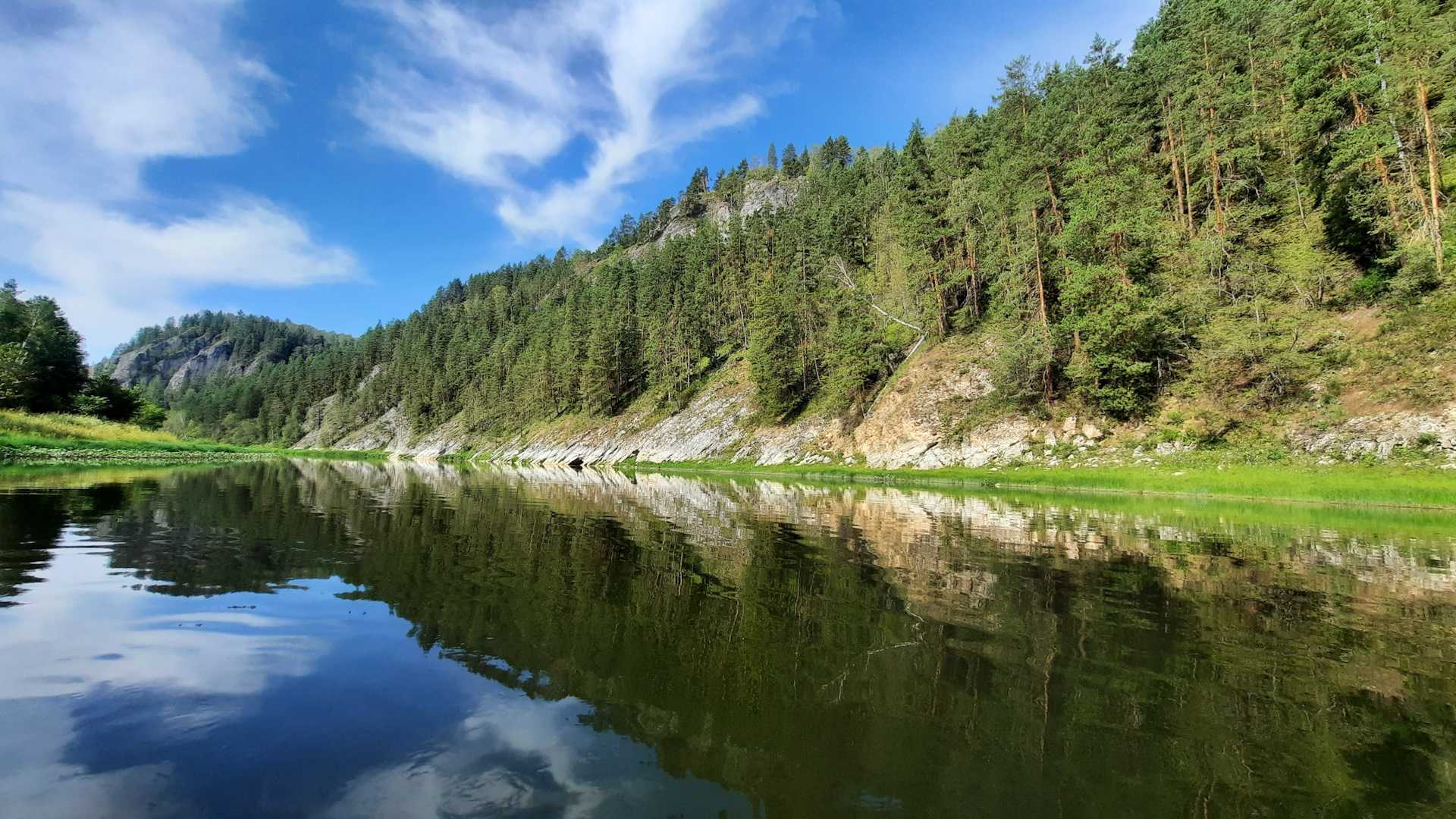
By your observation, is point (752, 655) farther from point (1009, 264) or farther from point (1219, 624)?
point (1009, 264)

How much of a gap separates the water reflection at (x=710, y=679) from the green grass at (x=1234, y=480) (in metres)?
15.9

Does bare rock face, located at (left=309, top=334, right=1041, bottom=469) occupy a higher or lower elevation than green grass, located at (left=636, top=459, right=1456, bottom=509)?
higher

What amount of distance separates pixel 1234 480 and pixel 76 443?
279 ft

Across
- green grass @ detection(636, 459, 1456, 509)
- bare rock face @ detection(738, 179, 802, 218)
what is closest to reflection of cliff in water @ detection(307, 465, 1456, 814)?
green grass @ detection(636, 459, 1456, 509)

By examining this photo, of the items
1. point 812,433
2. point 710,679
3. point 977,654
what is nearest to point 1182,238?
point 812,433

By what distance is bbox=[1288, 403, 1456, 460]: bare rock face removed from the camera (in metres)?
27.1

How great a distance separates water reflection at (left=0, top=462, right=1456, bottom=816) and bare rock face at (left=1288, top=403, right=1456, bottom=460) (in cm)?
1922

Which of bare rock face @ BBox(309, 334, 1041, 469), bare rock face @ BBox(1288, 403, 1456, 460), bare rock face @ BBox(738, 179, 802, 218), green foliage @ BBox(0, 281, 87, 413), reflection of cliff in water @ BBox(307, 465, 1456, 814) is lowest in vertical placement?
reflection of cliff in water @ BBox(307, 465, 1456, 814)

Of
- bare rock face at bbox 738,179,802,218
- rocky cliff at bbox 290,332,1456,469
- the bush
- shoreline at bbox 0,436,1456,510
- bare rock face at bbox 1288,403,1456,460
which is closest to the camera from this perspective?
shoreline at bbox 0,436,1456,510

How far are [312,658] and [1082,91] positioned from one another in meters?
73.9

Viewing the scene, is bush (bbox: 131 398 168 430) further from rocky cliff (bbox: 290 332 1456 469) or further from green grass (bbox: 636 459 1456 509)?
green grass (bbox: 636 459 1456 509)

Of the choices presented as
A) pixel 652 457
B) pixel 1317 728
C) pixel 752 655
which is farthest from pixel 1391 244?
pixel 652 457

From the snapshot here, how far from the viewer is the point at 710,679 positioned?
6684 mm

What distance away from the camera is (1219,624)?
366 inches
